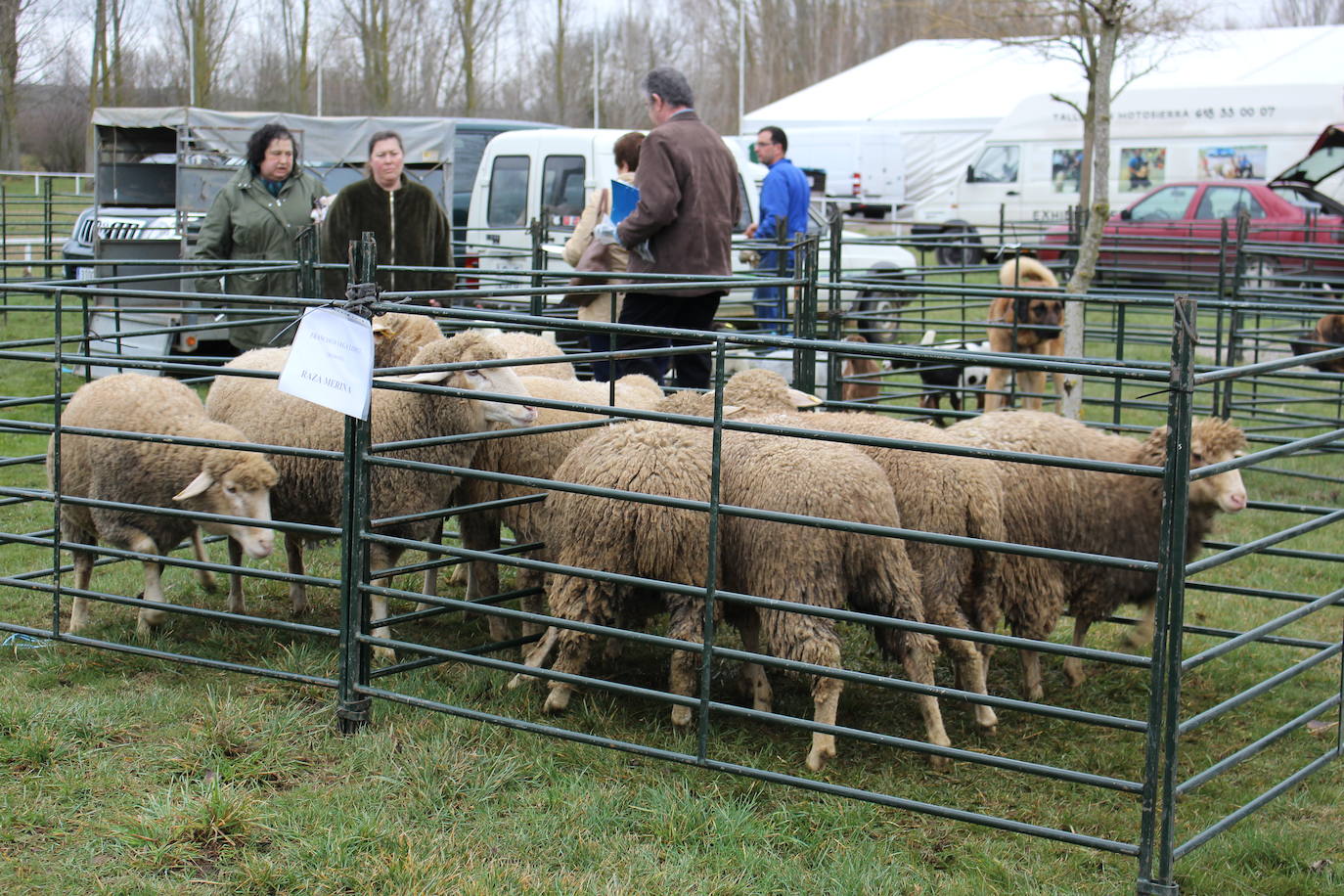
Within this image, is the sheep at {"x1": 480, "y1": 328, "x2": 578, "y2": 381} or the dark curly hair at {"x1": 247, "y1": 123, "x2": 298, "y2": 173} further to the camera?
the dark curly hair at {"x1": 247, "y1": 123, "x2": 298, "y2": 173}

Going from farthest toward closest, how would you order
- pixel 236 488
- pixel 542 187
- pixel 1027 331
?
1. pixel 542 187
2. pixel 1027 331
3. pixel 236 488

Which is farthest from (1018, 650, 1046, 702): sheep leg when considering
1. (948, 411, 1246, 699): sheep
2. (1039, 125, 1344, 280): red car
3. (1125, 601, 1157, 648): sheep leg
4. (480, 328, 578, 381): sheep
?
(1039, 125, 1344, 280): red car

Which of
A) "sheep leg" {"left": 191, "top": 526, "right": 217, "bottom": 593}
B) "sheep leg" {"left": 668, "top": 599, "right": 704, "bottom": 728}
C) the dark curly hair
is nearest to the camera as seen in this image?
"sheep leg" {"left": 668, "top": 599, "right": 704, "bottom": 728}

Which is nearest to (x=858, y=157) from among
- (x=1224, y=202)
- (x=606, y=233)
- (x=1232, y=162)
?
(x=1232, y=162)

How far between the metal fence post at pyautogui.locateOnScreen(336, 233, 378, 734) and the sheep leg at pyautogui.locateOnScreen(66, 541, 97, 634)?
5.56 ft

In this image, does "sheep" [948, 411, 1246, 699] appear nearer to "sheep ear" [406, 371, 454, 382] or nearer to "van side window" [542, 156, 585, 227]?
"sheep ear" [406, 371, 454, 382]

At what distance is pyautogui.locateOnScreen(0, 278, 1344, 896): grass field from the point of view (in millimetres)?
3338

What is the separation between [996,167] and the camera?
26.0m

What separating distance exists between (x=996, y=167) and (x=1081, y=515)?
2247 centimetres

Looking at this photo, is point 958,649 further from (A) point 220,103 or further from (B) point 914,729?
(A) point 220,103

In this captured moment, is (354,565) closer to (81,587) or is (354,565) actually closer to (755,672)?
(755,672)

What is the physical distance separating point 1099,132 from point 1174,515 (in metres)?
7.74

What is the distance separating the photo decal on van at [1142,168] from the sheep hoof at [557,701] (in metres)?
22.6

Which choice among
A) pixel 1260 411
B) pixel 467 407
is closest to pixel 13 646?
pixel 467 407
